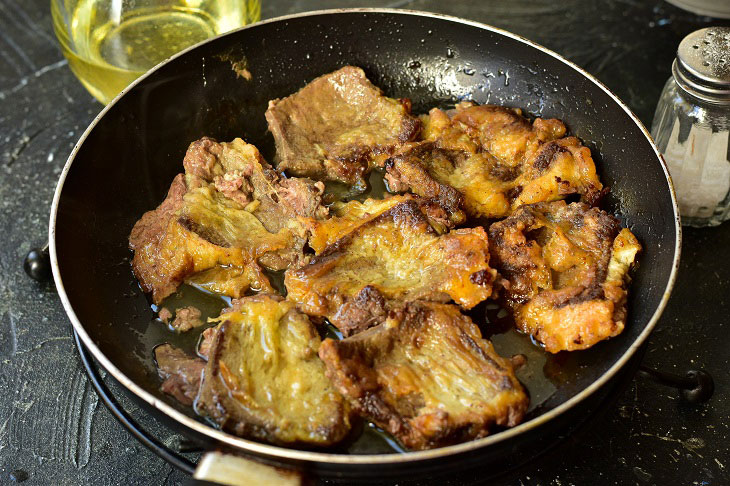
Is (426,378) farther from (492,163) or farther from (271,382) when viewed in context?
(492,163)

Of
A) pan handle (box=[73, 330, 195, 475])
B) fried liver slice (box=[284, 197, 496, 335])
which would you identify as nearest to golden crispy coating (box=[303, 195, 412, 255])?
fried liver slice (box=[284, 197, 496, 335])

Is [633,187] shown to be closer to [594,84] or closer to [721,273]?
[594,84]

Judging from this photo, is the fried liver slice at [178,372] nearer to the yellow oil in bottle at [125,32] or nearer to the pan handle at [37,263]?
the pan handle at [37,263]

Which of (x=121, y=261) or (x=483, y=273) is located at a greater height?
(x=483, y=273)

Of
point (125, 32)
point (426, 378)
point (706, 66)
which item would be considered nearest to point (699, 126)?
point (706, 66)

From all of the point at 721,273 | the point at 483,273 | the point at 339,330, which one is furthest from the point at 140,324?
the point at 721,273

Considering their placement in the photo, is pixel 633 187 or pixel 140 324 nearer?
pixel 140 324

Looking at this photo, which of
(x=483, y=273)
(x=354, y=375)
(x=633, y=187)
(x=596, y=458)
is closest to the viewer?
(x=354, y=375)
